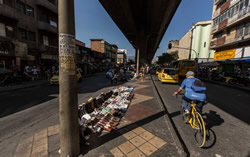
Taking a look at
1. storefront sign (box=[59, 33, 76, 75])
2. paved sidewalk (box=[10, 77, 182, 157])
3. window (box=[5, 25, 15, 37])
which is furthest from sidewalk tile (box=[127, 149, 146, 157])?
window (box=[5, 25, 15, 37])

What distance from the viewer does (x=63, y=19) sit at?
1.68 metres

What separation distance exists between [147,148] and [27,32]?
20.1 metres

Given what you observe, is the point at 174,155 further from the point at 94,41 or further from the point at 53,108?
the point at 94,41

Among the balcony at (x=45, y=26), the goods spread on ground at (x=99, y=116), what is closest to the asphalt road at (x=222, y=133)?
the goods spread on ground at (x=99, y=116)

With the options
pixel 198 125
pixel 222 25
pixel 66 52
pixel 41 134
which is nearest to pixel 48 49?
pixel 41 134

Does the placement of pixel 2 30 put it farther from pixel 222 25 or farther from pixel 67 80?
pixel 222 25

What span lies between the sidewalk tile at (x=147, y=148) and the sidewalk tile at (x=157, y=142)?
104mm

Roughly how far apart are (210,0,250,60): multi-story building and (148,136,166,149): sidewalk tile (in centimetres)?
2040

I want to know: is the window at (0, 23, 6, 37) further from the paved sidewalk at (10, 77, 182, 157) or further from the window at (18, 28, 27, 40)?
the paved sidewalk at (10, 77, 182, 157)

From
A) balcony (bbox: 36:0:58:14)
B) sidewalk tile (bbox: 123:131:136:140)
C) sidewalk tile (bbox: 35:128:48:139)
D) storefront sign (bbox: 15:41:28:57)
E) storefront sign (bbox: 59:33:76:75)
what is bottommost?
sidewalk tile (bbox: 35:128:48:139)

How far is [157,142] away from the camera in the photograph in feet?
8.10

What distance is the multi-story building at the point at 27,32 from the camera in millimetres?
12484

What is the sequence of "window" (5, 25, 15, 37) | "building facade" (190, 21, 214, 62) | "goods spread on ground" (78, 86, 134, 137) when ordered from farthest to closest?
"building facade" (190, 21, 214, 62) < "window" (5, 25, 15, 37) < "goods spread on ground" (78, 86, 134, 137)

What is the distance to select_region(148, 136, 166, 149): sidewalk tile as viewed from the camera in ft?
7.79
